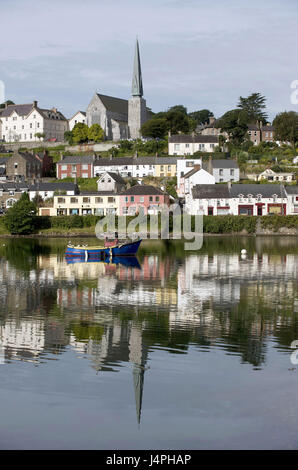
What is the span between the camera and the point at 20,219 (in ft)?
257

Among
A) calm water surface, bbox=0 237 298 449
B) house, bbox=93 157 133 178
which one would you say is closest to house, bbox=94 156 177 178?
house, bbox=93 157 133 178

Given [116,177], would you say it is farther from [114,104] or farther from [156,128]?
[114,104]

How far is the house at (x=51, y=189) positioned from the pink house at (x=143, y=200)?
7784 mm

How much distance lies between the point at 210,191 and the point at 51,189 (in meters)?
22.8

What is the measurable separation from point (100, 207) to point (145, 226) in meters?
10.7

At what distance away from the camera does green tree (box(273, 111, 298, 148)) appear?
348ft

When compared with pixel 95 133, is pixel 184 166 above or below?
below

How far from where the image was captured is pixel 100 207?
87.3m

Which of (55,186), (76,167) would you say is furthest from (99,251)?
(76,167)

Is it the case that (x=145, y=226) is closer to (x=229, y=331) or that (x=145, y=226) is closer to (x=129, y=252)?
(x=129, y=252)

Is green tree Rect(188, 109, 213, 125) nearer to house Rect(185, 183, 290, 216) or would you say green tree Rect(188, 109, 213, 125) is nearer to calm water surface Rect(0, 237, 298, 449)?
house Rect(185, 183, 290, 216)

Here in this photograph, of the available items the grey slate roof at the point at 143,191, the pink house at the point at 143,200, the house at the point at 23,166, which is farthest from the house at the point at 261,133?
the house at the point at 23,166

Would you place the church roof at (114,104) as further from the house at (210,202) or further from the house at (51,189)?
the house at (210,202)

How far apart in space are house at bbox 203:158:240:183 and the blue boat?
131 ft
